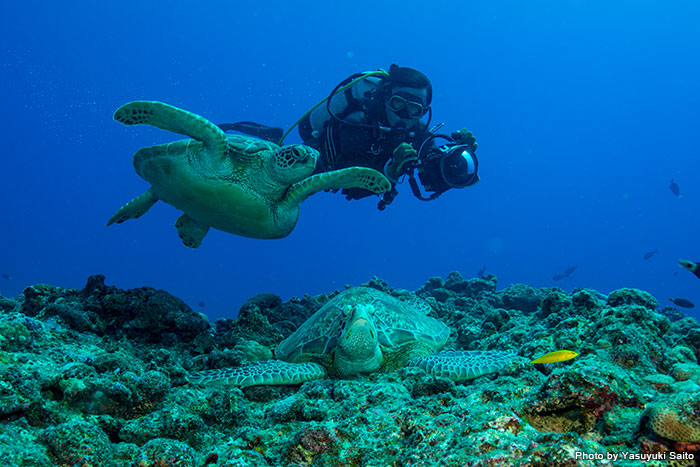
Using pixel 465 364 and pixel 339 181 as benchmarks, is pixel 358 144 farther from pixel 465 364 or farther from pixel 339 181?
pixel 465 364

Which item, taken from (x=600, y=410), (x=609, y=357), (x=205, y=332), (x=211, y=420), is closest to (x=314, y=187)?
(x=205, y=332)

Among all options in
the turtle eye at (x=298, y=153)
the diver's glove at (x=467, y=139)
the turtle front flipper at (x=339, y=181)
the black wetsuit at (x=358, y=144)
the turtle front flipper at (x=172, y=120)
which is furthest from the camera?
the diver's glove at (x=467, y=139)

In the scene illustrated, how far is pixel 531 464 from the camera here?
3.91 ft

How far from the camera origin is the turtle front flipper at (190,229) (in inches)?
271

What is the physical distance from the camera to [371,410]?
6.82ft

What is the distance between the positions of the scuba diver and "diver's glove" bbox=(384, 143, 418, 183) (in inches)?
0.7

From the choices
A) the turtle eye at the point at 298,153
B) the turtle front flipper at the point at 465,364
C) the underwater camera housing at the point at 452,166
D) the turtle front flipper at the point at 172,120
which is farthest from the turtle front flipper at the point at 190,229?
the turtle front flipper at the point at 465,364

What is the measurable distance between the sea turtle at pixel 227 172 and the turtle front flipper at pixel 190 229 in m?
1.11

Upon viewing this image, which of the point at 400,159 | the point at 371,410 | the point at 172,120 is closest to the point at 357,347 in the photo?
the point at 371,410

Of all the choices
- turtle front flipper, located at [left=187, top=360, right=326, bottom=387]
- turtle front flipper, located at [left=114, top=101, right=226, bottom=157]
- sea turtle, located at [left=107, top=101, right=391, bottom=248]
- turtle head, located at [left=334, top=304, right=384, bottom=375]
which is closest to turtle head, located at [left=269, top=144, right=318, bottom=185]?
sea turtle, located at [left=107, top=101, right=391, bottom=248]

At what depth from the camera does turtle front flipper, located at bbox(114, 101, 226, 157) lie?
13.1 feet

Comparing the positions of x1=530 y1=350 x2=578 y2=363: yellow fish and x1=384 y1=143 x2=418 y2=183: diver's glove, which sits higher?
x1=384 y1=143 x2=418 y2=183: diver's glove

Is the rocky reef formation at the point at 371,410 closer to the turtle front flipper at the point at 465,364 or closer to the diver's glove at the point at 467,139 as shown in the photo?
the turtle front flipper at the point at 465,364

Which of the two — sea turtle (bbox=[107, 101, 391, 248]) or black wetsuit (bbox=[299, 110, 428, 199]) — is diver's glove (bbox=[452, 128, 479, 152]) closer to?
black wetsuit (bbox=[299, 110, 428, 199])
